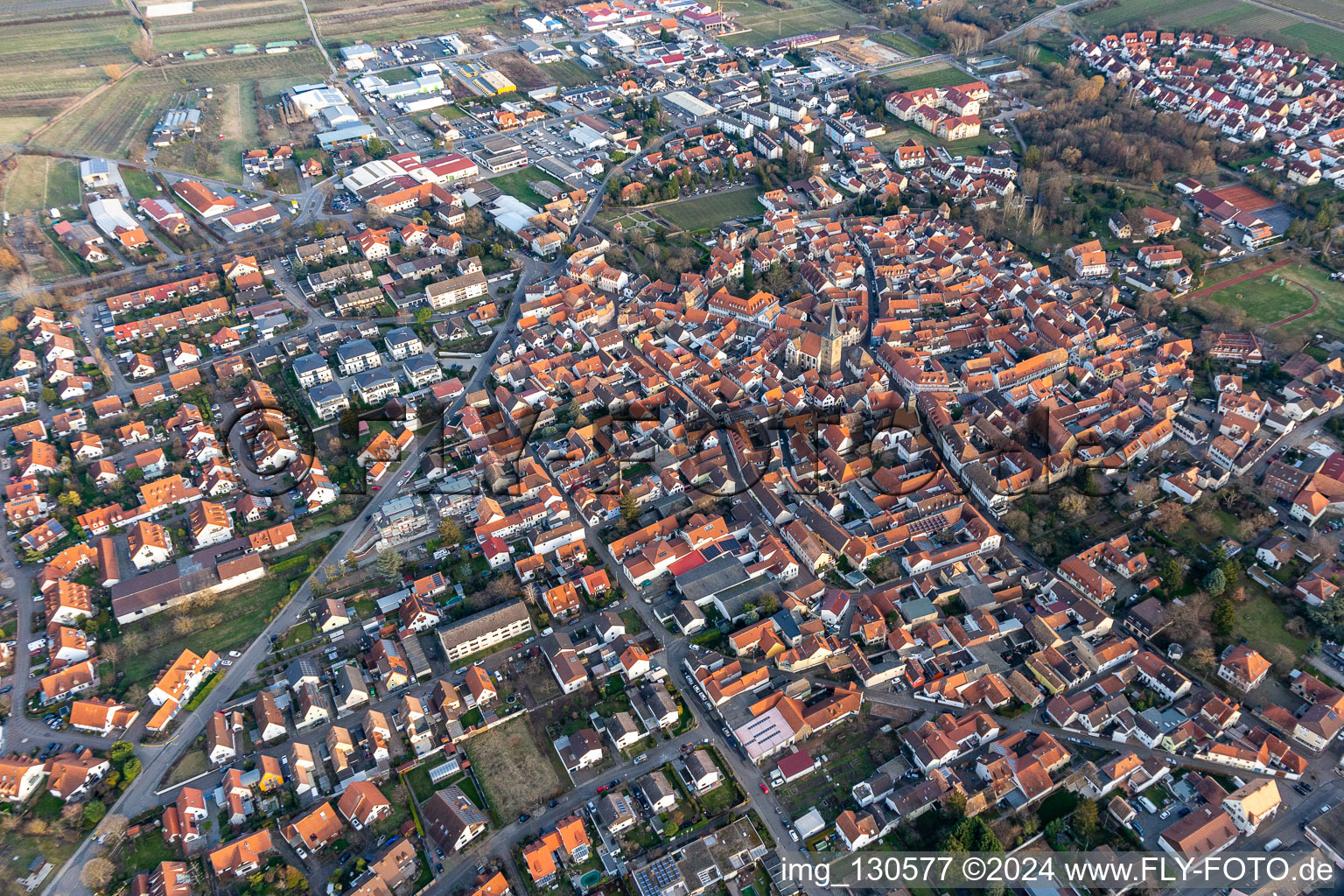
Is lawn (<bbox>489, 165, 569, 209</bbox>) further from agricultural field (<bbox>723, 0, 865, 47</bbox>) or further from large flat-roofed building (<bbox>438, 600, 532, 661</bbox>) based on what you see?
large flat-roofed building (<bbox>438, 600, 532, 661</bbox>)

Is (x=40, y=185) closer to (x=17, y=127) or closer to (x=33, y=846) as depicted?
(x=17, y=127)

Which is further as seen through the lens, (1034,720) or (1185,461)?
(1185,461)

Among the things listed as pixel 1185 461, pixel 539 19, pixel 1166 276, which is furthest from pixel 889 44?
pixel 1185 461

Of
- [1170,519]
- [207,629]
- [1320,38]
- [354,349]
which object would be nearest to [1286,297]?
[1170,519]

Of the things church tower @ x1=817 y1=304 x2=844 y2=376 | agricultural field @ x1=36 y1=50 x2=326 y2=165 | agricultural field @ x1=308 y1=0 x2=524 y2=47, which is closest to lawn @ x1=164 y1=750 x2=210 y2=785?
church tower @ x1=817 y1=304 x2=844 y2=376

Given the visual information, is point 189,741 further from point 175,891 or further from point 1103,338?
point 1103,338

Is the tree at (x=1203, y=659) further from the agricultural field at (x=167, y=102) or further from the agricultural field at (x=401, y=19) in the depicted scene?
the agricultural field at (x=401, y=19)

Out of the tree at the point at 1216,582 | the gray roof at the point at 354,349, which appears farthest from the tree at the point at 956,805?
the gray roof at the point at 354,349
